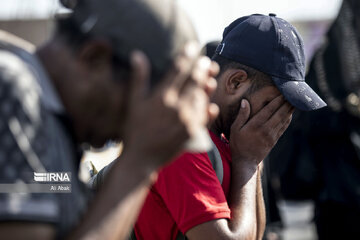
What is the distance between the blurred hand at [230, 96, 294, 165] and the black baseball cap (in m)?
0.08

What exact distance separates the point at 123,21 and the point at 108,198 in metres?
0.43

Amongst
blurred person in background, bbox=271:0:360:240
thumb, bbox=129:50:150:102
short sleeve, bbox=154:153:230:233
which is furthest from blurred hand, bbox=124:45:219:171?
blurred person in background, bbox=271:0:360:240

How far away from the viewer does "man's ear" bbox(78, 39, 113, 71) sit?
146 cm

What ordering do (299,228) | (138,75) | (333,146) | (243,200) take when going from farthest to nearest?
(299,228), (333,146), (243,200), (138,75)

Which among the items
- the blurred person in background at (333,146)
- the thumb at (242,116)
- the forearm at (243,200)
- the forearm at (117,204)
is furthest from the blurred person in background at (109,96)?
the blurred person in background at (333,146)

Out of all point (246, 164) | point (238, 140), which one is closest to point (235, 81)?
point (238, 140)

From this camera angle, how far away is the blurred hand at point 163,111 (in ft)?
4.75

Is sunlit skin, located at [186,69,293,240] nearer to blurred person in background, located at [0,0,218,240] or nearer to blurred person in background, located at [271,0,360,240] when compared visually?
blurred person in background, located at [0,0,218,240]

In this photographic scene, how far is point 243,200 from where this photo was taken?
2658mm

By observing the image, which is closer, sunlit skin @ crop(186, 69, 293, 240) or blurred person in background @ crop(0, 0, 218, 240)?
blurred person in background @ crop(0, 0, 218, 240)

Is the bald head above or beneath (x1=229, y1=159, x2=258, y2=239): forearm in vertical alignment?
above

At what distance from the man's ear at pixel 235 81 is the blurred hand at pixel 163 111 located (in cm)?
144

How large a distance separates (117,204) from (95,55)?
1.20 feet

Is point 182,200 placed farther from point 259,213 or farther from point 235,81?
point 235,81
